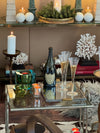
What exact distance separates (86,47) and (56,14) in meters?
0.61

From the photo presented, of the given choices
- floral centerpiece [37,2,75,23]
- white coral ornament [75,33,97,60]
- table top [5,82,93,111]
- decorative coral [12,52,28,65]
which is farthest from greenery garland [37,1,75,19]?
table top [5,82,93,111]

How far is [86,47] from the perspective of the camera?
429 cm

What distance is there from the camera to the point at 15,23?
13.0 ft

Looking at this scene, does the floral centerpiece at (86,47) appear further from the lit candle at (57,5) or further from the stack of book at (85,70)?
the lit candle at (57,5)

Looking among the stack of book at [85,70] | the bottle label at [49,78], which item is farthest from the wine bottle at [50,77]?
the stack of book at [85,70]

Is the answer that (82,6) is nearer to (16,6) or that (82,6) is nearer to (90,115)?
(16,6)

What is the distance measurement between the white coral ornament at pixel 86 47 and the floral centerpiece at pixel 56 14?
386mm

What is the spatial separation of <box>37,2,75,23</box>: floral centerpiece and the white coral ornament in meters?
0.39

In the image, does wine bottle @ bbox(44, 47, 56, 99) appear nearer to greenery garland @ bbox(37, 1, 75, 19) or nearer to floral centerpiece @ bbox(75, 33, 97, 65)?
greenery garland @ bbox(37, 1, 75, 19)

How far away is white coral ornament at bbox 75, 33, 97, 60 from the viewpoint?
168 inches

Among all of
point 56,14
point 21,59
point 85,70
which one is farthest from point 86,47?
point 21,59

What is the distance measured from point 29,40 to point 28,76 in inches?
59.9

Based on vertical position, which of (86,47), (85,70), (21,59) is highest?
(86,47)

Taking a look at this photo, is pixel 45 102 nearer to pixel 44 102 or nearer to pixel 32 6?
pixel 44 102
